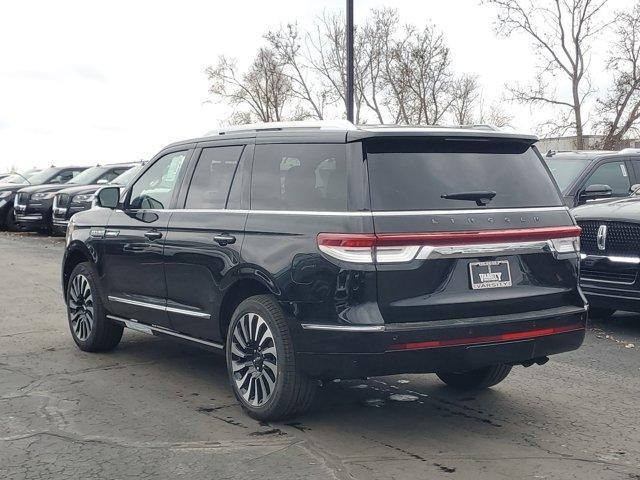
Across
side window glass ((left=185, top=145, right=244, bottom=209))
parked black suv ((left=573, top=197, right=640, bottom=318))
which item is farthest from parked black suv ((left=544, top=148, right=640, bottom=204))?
side window glass ((left=185, top=145, right=244, bottom=209))

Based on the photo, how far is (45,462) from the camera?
4.62 m

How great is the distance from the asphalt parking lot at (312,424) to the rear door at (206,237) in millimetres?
584

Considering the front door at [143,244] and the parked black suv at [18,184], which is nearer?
the front door at [143,244]

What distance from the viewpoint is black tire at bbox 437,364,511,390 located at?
5.95 metres

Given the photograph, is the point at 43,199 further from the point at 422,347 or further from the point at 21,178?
the point at 422,347

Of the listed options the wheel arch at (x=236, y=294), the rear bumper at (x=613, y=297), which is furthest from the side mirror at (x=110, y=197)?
the rear bumper at (x=613, y=297)

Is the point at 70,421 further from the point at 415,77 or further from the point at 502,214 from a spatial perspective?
the point at 415,77

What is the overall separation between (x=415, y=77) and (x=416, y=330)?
38211 millimetres

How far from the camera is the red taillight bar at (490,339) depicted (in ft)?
15.4

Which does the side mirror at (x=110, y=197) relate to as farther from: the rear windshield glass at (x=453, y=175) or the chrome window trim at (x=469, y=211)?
the chrome window trim at (x=469, y=211)

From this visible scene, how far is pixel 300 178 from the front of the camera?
5.29 meters

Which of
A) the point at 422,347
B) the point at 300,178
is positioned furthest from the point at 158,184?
the point at 422,347

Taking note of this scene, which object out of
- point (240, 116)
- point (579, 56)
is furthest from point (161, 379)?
point (240, 116)

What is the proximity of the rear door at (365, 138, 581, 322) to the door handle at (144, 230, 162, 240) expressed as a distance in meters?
1.99
